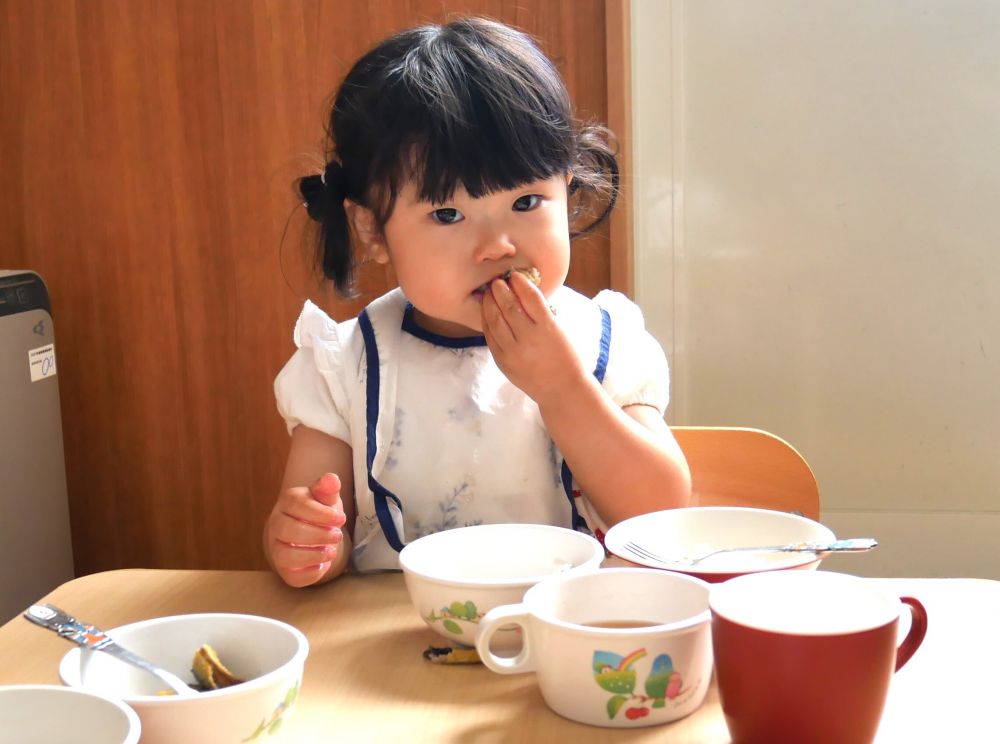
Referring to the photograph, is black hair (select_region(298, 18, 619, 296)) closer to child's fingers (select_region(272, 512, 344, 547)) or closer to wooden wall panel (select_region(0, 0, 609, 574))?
child's fingers (select_region(272, 512, 344, 547))

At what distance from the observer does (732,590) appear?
0.63 metres

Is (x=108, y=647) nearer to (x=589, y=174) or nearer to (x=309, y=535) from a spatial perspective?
(x=309, y=535)

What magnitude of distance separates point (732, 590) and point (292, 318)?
5.64 ft

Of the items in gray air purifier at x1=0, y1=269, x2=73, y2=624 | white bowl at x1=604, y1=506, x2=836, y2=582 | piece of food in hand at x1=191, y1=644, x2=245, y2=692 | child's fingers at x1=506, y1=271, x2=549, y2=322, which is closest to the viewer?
piece of food in hand at x1=191, y1=644, x2=245, y2=692

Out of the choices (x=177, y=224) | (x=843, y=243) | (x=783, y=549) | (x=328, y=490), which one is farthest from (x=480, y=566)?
(x=177, y=224)

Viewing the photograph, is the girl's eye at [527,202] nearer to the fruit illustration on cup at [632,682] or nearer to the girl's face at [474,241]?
the girl's face at [474,241]

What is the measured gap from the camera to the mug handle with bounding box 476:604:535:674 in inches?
25.0

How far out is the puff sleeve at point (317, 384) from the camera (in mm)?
1152

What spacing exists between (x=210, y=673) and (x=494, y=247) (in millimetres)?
527

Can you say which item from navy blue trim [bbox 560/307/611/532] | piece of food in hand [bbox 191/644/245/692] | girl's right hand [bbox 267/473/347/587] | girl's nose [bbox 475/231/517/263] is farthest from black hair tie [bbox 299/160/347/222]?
piece of food in hand [bbox 191/644/245/692]

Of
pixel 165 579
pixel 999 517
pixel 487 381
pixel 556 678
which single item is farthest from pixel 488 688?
pixel 999 517

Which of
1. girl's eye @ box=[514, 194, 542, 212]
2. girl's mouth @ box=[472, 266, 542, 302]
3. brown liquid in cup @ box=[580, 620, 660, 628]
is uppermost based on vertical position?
girl's eye @ box=[514, 194, 542, 212]

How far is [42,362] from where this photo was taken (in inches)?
82.8

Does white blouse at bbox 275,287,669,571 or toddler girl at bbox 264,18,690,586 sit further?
white blouse at bbox 275,287,669,571
